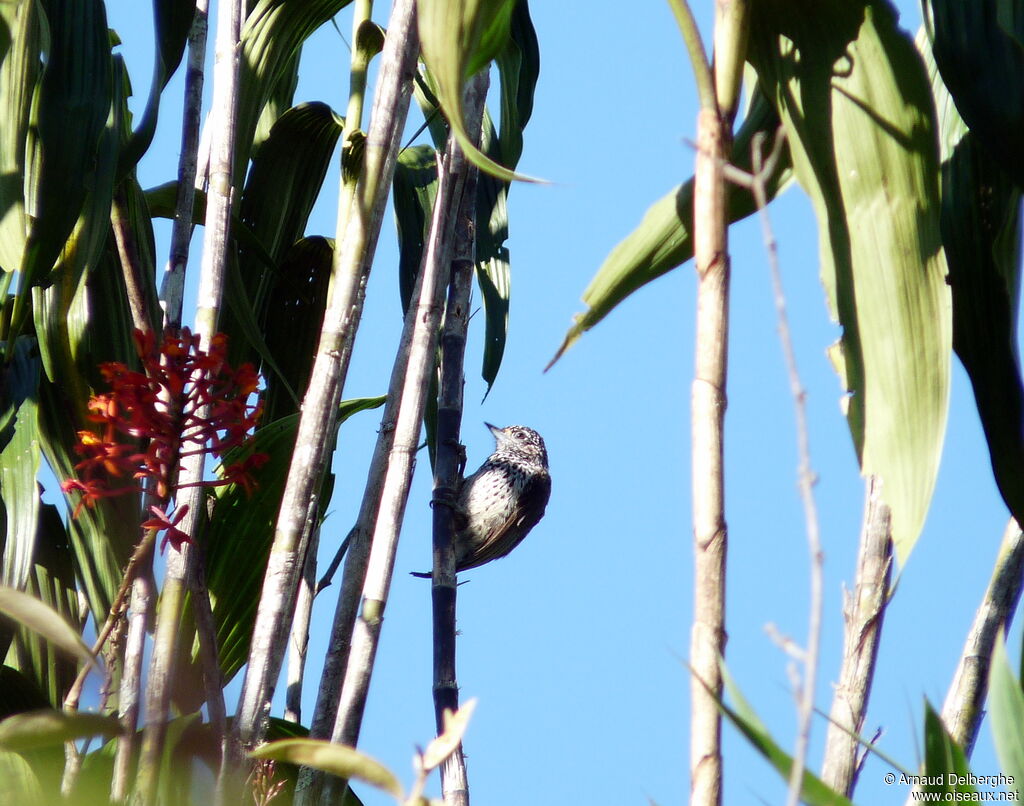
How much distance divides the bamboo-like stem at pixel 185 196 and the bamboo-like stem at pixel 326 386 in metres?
0.34

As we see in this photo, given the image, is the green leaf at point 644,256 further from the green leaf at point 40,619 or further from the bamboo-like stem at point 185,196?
the bamboo-like stem at point 185,196

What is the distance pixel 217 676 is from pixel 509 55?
4.32ft

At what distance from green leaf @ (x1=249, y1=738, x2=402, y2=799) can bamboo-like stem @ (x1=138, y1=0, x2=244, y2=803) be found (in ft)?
0.91

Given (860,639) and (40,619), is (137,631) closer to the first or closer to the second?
(40,619)

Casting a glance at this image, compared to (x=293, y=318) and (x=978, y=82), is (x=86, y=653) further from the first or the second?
(x=293, y=318)

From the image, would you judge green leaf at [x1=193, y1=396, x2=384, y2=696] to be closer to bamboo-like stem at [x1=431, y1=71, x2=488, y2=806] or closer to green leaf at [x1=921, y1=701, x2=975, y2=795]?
bamboo-like stem at [x1=431, y1=71, x2=488, y2=806]

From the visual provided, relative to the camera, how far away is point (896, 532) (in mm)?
902

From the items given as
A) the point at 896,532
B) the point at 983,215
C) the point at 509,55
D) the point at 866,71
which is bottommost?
the point at 896,532

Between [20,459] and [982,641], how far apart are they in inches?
57.8

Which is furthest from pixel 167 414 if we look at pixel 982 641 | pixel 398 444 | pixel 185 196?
pixel 982 641

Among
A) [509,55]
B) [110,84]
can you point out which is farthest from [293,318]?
[110,84]

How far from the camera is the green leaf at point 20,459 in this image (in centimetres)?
178

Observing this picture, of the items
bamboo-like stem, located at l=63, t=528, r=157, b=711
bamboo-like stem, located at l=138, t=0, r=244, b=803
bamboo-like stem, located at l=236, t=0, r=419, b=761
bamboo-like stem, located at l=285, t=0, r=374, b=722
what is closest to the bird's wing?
bamboo-like stem, located at l=285, t=0, r=374, b=722

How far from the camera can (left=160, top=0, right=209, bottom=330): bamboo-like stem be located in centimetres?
166
